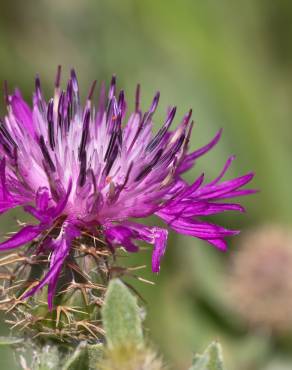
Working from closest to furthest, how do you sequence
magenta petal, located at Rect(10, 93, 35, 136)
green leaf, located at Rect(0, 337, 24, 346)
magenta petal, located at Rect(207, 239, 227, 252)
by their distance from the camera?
green leaf, located at Rect(0, 337, 24, 346), magenta petal, located at Rect(207, 239, 227, 252), magenta petal, located at Rect(10, 93, 35, 136)

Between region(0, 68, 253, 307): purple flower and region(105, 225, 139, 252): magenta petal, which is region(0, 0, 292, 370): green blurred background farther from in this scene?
region(105, 225, 139, 252): magenta petal

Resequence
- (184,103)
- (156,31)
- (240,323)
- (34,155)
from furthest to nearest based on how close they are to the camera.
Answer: (156,31)
(184,103)
(240,323)
(34,155)

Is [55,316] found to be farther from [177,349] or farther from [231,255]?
[231,255]

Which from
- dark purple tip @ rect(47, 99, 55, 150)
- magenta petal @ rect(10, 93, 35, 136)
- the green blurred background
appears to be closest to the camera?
dark purple tip @ rect(47, 99, 55, 150)

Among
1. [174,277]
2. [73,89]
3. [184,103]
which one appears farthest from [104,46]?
[73,89]

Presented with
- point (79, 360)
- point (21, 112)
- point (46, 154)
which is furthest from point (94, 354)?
point (21, 112)

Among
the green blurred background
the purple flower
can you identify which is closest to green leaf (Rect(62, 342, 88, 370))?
the purple flower

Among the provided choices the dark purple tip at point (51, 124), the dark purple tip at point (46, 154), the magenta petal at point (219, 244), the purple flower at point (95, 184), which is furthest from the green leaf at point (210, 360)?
the dark purple tip at point (51, 124)
